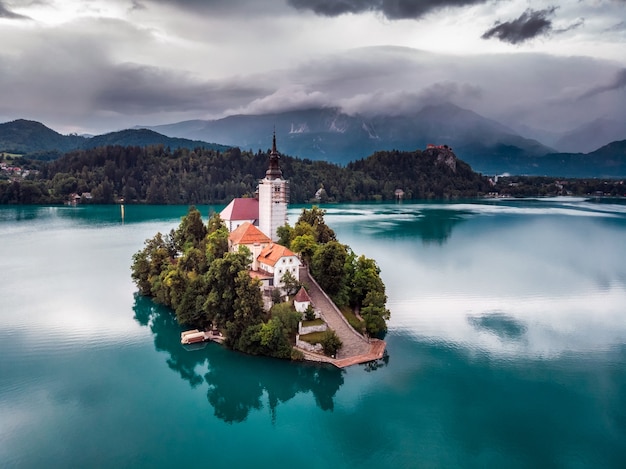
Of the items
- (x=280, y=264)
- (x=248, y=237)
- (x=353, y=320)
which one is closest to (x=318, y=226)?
(x=248, y=237)

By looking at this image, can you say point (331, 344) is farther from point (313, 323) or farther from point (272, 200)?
point (272, 200)

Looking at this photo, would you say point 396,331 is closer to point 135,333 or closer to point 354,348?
point 354,348

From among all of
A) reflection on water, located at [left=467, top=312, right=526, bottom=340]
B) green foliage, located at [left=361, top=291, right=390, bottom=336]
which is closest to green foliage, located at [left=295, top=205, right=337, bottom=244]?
green foliage, located at [left=361, top=291, right=390, bottom=336]

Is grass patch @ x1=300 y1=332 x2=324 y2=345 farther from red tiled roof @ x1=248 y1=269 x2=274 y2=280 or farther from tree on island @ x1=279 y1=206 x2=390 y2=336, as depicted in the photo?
red tiled roof @ x1=248 y1=269 x2=274 y2=280

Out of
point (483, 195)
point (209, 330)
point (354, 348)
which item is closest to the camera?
point (354, 348)

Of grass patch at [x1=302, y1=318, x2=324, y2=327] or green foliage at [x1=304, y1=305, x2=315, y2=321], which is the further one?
green foliage at [x1=304, y1=305, x2=315, y2=321]

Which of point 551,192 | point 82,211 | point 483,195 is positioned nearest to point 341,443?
point 82,211

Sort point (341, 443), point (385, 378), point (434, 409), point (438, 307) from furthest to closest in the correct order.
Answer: point (438, 307)
point (385, 378)
point (434, 409)
point (341, 443)
